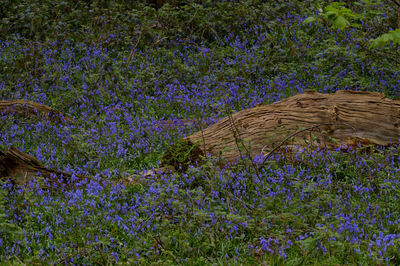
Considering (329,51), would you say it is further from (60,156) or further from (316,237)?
(316,237)

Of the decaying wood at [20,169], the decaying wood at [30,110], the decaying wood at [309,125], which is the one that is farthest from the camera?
the decaying wood at [30,110]

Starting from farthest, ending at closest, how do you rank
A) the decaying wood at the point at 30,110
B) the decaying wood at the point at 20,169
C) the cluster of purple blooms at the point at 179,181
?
1. the decaying wood at the point at 30,110
2. the decaying wood at the point at 20,169
3. the cluster of purple blooms at the point at 179,181

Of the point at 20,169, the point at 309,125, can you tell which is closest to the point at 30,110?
the point at 20,169

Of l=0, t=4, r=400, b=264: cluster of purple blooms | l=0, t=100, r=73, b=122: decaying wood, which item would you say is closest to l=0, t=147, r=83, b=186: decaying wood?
l=0, t=4, r=400, b=264: cluster of purple blooms

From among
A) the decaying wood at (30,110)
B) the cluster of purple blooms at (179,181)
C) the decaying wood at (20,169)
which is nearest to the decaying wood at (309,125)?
the cluster of purple blooms at (179,181)

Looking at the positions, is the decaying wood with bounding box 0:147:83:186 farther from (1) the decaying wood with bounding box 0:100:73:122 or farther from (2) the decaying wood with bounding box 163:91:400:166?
(1) the decaying wood with bounding box 0:100:73:122

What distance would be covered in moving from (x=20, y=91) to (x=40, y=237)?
5.29 metres

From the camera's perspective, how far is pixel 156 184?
5754mm

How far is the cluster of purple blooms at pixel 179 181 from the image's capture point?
461cm

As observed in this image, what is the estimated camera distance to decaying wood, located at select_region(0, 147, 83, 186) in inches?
240

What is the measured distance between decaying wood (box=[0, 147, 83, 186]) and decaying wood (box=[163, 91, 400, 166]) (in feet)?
4.88

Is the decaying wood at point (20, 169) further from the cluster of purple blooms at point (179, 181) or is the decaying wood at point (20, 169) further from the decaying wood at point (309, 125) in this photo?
the decaying wood at point (309, 125)

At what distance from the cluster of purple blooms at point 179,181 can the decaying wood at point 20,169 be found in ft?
0.66

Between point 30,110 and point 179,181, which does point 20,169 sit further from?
point 30,110
